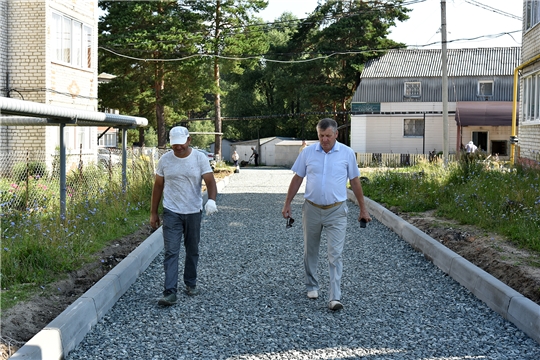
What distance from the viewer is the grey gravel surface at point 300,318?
18.8 feet

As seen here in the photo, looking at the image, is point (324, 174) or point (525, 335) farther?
point (324, 174)

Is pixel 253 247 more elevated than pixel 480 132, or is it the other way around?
pixel 480 132

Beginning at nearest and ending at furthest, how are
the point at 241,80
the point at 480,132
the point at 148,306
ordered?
the point at 148,306 < the point at 480,132 < the point at 241,80

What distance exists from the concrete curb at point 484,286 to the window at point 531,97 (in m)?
11.0

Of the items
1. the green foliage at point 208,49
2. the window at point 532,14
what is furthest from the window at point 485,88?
the window at point 532,14

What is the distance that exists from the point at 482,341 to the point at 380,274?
9.97 feet

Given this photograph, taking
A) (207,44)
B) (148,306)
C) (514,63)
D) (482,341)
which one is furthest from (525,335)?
(514,63)

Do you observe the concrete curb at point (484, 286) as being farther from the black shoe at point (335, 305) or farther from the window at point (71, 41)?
the window at point (71, 41)

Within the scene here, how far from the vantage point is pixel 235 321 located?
6.62 meters

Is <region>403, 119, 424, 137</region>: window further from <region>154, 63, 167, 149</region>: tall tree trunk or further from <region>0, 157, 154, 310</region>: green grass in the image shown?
<region>0, 157, 154, 310</region>: green grass

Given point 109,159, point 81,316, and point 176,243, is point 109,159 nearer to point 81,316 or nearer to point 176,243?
point 176,243

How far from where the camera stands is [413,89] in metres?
49.3

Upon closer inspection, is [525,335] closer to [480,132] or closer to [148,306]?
[148,306]

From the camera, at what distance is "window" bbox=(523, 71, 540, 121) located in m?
20.8
